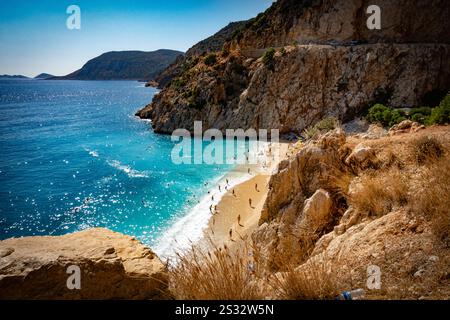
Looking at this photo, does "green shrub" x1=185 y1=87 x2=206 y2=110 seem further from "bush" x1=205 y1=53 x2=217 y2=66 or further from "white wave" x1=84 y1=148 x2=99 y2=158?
"white wave" x1=84 y1=148 x2=99 y2=158

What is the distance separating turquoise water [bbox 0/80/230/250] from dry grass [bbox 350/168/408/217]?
15.5 m

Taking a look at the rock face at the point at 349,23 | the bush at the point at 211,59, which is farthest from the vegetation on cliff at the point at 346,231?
the bush at the point at 211,59

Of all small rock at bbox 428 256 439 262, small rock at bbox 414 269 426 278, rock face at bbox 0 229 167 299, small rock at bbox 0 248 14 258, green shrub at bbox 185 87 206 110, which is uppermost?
green shrub at bbox 185 87 206 110

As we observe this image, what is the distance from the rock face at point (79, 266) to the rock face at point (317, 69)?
42110 millimetres

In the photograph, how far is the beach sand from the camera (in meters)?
18.7

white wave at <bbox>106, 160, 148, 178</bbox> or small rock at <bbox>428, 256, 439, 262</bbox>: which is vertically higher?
small rock at <bbox>428, 256, 439, 262</bbox>

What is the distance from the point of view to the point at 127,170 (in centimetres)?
3466

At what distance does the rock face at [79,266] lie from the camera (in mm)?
3047

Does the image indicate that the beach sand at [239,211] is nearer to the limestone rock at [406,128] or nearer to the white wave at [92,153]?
the limestone rock at [406,128]

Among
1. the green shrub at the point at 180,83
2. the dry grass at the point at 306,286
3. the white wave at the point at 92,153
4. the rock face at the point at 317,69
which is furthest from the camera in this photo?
the green shrub at the point at 180,83

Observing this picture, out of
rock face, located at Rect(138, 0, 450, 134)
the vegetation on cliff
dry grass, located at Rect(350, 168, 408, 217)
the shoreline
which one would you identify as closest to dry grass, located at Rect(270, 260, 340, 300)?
the vegetation on cliff

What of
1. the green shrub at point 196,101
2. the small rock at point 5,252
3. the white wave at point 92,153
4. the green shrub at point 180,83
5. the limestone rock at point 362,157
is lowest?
the white wave at point 92,153
